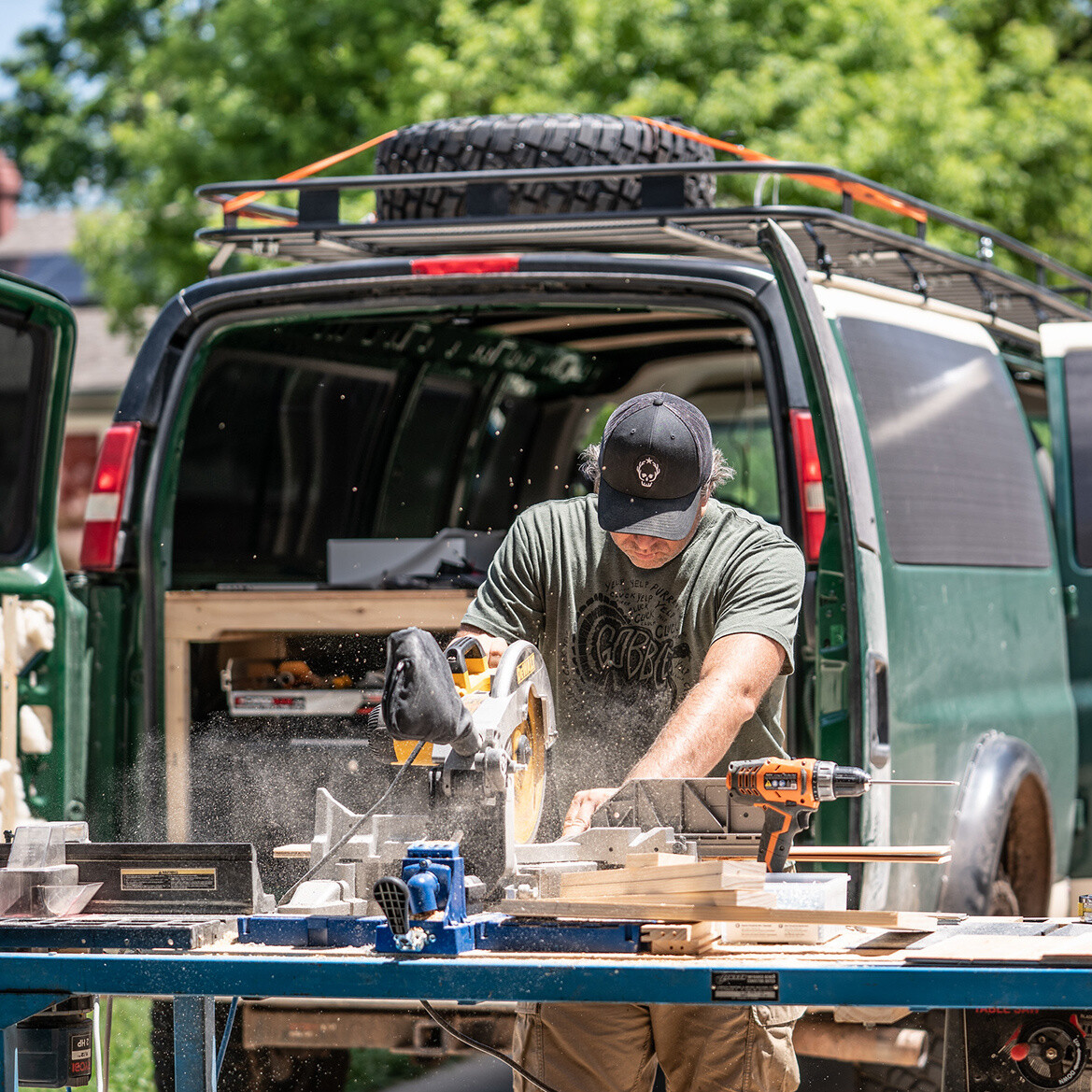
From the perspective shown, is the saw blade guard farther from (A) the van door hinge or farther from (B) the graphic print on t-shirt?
(A) the van door hinge

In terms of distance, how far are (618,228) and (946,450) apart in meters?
1.13

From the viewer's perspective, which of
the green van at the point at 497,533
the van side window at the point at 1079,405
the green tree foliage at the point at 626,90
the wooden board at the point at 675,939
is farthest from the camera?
the green tree foliage at the point at 626,90

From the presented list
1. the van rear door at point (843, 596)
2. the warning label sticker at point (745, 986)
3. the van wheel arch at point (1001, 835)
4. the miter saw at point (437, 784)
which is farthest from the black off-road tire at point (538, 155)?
the warning label sticker at point (745, 986)

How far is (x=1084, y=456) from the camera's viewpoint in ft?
19.3

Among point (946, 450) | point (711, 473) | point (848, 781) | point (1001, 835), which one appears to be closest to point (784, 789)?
point (848, 781)

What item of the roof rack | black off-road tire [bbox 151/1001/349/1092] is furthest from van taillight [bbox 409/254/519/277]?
black off-road tire [bbox 151/1001/349/1092]

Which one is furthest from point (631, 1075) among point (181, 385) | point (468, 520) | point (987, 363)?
point (468, 520)

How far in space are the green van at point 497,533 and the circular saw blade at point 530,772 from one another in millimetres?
859

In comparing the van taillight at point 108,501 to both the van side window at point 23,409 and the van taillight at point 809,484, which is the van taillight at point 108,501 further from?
the van taillight at point 809,484

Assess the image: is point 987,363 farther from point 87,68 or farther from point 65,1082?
point 87,68

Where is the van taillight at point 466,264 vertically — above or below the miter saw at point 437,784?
above

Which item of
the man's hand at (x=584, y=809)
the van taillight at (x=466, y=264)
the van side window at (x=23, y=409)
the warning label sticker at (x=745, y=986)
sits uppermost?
the van taillight at (x=466, y=264)

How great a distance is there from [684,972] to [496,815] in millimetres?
523

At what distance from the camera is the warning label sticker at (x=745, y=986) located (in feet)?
9.41
